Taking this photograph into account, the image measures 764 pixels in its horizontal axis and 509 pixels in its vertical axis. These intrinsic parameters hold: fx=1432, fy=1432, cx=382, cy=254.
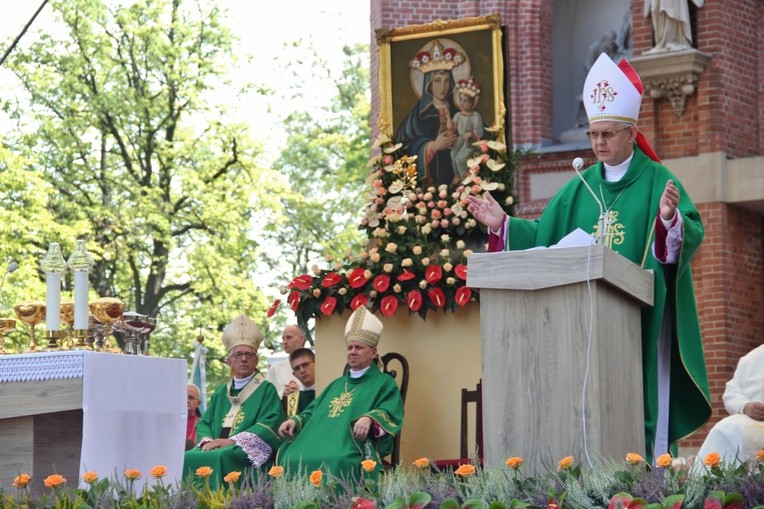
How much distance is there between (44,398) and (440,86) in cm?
626

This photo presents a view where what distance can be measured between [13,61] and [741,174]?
54.0ft

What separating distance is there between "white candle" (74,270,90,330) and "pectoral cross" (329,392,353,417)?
218 centimetres

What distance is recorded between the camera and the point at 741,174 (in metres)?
14.4

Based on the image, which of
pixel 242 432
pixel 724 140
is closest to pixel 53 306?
pixel 242 432

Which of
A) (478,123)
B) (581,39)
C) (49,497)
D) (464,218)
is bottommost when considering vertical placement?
(49,497)

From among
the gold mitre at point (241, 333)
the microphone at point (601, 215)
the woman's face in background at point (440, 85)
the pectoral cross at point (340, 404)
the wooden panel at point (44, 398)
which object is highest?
the woman's face in background at point (440, 85)

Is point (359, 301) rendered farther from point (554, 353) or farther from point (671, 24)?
point (671, 24)

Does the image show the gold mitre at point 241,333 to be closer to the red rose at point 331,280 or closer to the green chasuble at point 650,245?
the red rose at point 331,280

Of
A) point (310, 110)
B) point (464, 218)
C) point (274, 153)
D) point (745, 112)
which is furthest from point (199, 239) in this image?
point (464, 218)

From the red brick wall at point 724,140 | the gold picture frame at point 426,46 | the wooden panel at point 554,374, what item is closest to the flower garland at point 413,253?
the gold picture frame at point 426,46

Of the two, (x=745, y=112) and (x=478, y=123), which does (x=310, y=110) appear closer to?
(x=745, y=112)

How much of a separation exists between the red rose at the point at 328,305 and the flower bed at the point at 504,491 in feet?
14.2

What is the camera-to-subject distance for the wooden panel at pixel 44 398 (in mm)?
6922

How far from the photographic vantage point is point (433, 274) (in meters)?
9.35
